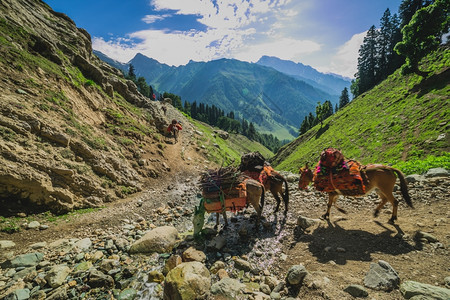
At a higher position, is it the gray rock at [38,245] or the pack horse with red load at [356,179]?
the pack horse with red load at [356,179]

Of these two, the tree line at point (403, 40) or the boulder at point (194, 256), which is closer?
the boulder at point (194, 256)

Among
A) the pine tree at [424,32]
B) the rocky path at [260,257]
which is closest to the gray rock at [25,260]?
the rocky path at [260,257]

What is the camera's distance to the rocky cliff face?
294 inches

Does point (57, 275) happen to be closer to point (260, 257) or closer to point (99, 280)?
point (99, 280)

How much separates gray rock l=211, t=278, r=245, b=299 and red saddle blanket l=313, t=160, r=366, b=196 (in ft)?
16.0

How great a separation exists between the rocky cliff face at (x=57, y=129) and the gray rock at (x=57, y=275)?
12.3 ft

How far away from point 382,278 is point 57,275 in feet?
26.2

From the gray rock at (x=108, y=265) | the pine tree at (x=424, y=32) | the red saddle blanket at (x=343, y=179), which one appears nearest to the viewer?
the gray rock at (x=108, y=265)

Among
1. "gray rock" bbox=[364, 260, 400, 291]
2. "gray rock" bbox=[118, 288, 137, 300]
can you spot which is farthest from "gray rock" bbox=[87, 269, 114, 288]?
"gray rock" bbox=[364, 260, 400, 291]

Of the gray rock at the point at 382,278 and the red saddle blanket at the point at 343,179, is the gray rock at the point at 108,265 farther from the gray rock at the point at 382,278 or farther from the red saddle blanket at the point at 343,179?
the red saddle blanket at the point at 343,179

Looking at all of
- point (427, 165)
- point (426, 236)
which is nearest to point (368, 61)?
point (427, 165)

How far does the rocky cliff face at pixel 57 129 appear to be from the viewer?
7.46 metres

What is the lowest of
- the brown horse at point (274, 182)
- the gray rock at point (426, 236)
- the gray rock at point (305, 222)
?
the gray rock at point (305, 222)

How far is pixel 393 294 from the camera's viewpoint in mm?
3547
